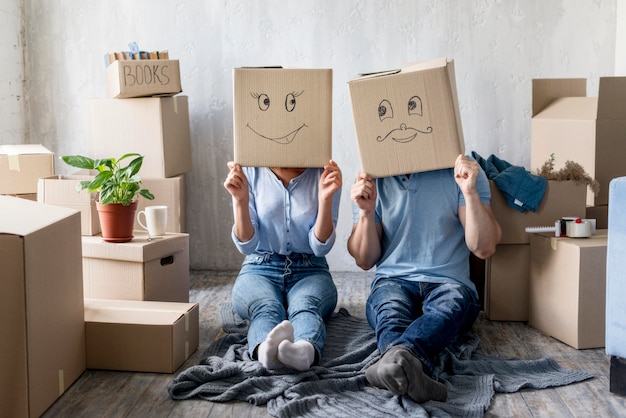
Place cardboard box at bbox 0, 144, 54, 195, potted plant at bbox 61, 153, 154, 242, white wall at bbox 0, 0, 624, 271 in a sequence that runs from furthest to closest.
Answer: white wall at bbox 0, 0, 624, 271 < cardboard box at bbox 0, 144, 54, 195 < potted plant at bbox 61, 153, 154, 242

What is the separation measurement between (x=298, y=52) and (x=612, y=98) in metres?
1.31

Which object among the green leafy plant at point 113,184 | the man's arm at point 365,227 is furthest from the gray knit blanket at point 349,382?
the green leafy plant at point 113,184

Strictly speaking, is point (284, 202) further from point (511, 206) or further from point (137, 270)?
point (511, 206)

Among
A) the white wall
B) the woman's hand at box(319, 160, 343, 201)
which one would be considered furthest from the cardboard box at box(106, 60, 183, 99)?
the woman's hand at box(319, 160, 343, 201)

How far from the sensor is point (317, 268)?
98.1 inches

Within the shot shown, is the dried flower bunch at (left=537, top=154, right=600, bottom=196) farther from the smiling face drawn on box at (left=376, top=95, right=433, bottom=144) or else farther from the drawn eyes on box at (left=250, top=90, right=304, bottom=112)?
the drawn eyes on box at (left=250, top=90, right=304, bottom=112)

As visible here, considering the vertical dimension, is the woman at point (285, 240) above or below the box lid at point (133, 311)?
above

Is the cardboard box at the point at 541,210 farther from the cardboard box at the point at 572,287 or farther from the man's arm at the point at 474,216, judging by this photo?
the man's arm at the point at 474,216

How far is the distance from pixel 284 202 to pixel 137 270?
507 millimetres

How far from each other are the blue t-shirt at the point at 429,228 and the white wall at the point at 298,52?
3.27ft

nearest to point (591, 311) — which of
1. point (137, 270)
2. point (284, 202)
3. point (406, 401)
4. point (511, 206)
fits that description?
point (511, 206)

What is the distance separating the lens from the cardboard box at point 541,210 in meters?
2.55

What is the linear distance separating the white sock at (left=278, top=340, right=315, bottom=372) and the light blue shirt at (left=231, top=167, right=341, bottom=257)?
1.47 feet

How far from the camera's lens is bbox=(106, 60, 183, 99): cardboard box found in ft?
10.1
